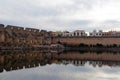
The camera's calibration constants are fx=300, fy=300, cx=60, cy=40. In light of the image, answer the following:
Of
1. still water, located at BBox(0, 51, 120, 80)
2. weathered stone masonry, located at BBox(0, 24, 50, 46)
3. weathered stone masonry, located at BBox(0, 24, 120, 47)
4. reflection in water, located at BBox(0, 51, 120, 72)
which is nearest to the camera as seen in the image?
still water, located at BBox(0, 51, 120, 80)

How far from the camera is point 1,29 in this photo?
27578mm

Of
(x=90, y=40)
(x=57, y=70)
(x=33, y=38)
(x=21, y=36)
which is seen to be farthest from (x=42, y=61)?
(x=90, y=40)

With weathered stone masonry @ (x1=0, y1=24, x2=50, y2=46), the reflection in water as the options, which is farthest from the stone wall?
the reflection in water

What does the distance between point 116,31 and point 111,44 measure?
278 inches

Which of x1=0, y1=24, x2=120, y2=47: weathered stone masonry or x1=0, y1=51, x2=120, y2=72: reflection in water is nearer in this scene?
x1=0, y1=51, x2=120, y2=72: reflection in water

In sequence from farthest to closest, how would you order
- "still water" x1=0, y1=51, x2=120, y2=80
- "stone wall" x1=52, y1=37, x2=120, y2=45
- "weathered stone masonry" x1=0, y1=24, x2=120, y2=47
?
"stone wall" x1=52, y1=37, x2=120, y2=45, "weathered stone masonry" x1=0, y1=24, x2=120, y2=47, "still water" x1=0, y1=51, x2=120, y2=80


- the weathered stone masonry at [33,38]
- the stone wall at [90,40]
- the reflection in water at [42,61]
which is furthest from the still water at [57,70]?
the stone wall at [90,40]

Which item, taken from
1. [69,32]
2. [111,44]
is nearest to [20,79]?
[111,44]

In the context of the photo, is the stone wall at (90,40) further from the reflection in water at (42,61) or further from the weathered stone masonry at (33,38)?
the reflection in water at (42,61)

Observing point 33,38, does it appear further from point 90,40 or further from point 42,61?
point 42,61

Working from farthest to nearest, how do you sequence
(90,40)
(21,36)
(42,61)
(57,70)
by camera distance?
(90,40), (21,36), (42,61), (57,70)

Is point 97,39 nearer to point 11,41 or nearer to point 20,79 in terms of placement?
point 11,41

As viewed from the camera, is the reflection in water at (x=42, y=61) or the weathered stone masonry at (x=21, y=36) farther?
the weathered stone masonry at (x=21, y=36)

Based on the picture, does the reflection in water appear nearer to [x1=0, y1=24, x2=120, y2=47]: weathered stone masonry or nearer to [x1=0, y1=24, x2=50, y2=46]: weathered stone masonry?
[x1=0, y1=24, x2=120, y2=47]: weathered stone masonry
